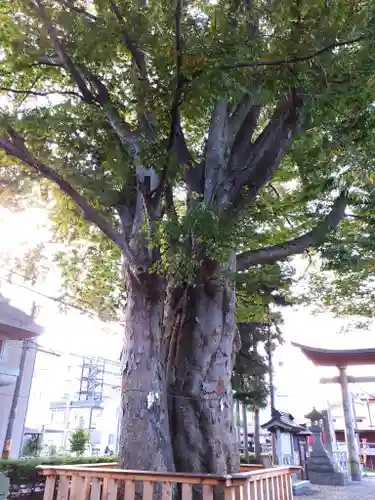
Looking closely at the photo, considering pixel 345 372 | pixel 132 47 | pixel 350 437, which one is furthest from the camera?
pixel 345 372

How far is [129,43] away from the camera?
4.56 metres

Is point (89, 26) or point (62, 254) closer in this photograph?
point (89, 26)

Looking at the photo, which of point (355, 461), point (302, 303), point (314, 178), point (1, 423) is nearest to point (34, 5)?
point (314, 178)

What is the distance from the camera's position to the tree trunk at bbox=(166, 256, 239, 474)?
182 inches

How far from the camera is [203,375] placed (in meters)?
4.79

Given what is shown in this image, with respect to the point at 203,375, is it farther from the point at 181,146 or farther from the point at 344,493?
the point at 344,493

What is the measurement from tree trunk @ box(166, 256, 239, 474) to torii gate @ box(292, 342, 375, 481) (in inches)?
441

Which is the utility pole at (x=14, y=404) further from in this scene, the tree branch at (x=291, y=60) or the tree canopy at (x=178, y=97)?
the tree branch at (x=291, y=60)

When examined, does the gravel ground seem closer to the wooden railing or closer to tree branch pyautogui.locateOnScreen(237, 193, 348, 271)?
the wooden railing

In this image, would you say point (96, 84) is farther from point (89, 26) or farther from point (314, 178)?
point (314, 178)

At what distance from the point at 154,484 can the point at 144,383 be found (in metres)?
0.97

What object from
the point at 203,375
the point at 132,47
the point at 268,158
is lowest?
the point at 203,375

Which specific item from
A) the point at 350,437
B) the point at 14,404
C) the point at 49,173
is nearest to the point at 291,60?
the point at 49,173

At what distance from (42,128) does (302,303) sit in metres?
8.12
